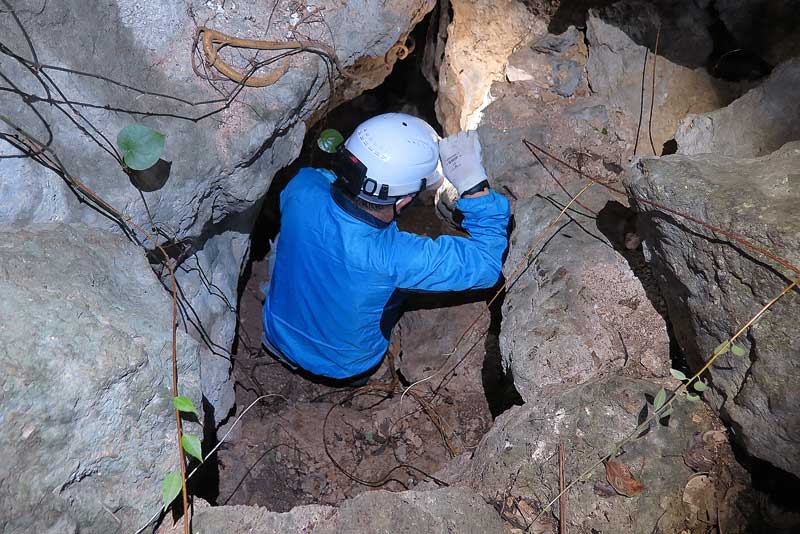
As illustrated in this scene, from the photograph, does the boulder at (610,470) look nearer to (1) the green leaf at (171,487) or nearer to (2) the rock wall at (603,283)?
(2) the rock wall at (603,283)

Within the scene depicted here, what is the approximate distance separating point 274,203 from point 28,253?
183cm

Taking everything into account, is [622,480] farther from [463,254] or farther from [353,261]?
[353,261]

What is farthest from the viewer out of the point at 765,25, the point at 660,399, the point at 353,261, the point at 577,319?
the point at 353,261

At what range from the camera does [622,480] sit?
1805 millimetres

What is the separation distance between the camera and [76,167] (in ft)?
6.64

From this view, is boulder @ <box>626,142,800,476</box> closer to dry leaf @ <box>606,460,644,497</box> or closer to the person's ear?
dry leaf @ <box>606,460,644,497</box>

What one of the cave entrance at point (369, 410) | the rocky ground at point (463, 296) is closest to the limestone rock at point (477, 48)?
the rocky ground at point (463, 296)

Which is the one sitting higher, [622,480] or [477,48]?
[477,48]

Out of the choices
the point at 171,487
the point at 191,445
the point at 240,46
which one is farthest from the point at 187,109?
the point at 171,487

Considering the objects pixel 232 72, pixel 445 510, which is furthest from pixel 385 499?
pixel 232 72

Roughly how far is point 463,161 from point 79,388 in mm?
1833

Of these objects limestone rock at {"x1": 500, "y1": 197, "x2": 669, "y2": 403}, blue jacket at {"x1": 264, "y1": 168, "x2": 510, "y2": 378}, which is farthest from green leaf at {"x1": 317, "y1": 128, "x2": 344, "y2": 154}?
limestone rock at {"x1": 500, "y1": 197, "x2": 669, "y2": 403}

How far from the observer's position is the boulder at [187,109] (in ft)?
6.44

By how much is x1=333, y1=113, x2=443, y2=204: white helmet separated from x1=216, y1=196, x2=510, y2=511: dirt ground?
2.54ft
